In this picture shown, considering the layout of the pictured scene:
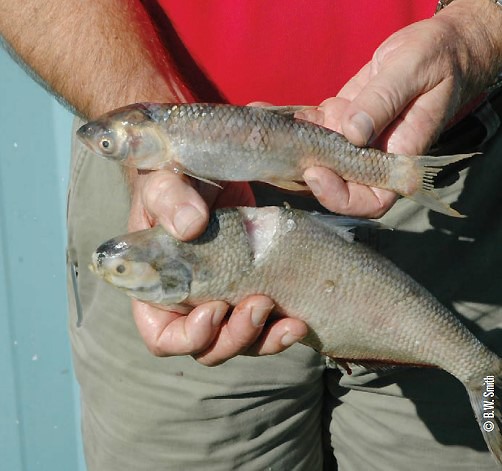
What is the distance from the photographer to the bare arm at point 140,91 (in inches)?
59.2

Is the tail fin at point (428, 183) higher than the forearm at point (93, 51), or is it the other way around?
the forearm at point (93, 51)

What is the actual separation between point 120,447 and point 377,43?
4.48 feet

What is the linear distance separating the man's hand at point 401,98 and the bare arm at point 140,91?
27 cm

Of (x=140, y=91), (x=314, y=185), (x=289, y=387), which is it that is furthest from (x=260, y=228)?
(x=289, y=387)

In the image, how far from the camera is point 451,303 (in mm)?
2031

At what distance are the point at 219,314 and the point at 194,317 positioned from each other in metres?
0.05

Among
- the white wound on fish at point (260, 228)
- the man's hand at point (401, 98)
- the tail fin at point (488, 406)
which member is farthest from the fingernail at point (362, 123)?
the tail fin at point (488, 406)

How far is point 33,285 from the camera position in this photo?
3.03 m

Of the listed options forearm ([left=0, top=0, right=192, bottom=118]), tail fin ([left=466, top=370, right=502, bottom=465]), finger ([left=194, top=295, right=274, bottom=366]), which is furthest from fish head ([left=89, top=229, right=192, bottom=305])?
tail fin ([left=466, top=370, right=502, bottom=465])

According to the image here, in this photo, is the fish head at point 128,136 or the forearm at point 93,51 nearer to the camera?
the fish head at point 128,136

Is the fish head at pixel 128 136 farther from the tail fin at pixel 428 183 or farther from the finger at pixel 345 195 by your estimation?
the tail fin at pixel 428 183

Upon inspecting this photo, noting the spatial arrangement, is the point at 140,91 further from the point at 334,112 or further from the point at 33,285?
the point at 33,285

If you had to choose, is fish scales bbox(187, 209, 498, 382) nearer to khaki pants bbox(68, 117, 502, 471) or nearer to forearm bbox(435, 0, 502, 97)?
khaki pants bbox(68, 117, 502, 471)

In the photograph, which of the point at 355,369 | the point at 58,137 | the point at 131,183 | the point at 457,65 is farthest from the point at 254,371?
the point at 58,137
